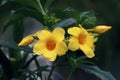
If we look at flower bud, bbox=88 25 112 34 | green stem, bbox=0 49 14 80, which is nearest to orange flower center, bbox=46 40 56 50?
flower bud, bbox=88 25 112 34

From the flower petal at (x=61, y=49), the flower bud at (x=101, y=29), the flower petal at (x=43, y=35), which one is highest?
the flower petal at (x=43, y=35)

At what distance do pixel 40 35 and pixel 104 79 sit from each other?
178 millimetres

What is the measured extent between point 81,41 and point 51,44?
0.06 metres

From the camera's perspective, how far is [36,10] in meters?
0.98

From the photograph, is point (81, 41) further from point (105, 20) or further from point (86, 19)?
point (105, 20)

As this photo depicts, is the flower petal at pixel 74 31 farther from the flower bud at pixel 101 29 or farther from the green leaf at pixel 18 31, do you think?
the green leaf at pixel 18 31

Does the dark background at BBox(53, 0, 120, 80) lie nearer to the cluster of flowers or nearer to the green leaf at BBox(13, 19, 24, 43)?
the green leaf at BBox(13, 19, 24, 43)

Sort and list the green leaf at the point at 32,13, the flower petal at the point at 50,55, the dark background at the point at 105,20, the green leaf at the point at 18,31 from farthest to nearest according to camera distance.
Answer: the dark background at the point at 105,20
the green leaf at the point at 18,31
the green leaf at the point at 32,13
the flower petal at the point at 50,55

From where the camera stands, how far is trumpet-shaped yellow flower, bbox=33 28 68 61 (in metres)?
0.83

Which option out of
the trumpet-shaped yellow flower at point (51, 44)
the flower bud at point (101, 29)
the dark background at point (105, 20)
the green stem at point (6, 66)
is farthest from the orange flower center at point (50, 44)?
the dark background at point (105, 20)

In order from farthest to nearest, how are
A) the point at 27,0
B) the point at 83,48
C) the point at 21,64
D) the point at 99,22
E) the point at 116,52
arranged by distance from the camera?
1. the point at 116,52
2. the point at 99,22
3. the point at 21,64
4. the point at 27,0
5. the point at 83,48

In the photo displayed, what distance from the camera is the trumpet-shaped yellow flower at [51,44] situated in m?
0.83

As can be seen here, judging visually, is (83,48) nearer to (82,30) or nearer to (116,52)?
(82,30)

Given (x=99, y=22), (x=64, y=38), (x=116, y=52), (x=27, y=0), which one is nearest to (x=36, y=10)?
(x=27, y=0)
